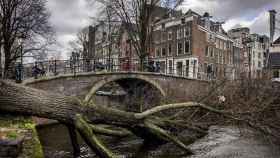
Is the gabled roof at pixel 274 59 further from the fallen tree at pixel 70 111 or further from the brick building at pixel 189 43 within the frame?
the fallen tree at pixel 70 111

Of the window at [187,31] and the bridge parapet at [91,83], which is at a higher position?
the window at [187,31]

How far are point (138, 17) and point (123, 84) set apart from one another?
18.6 ft

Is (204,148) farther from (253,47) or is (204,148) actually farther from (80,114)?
(253,47)

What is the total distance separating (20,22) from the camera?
24.5 meters

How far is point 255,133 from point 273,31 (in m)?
38.6

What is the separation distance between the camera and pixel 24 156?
219 inches

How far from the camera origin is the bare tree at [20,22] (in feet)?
79.2

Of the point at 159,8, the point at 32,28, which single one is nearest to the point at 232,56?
the point at 159,8

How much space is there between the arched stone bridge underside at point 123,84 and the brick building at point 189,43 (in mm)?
14543

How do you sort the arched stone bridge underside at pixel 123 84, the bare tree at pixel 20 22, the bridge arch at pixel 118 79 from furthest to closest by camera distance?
the bare tree at pixel 20 22, the bridge arch at pixel 118 79, the arched stone bridge underside at pixel 123 84

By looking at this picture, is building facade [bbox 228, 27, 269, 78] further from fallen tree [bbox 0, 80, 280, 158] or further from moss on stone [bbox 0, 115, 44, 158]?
moss on stone [bbox 0, 115, 44, 158]

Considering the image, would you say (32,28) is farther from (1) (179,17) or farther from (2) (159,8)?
(1) (179,17)

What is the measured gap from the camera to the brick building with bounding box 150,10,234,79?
3984 cm

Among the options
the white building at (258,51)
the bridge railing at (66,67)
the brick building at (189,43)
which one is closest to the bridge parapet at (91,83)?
the bridge railing at (66,67)
